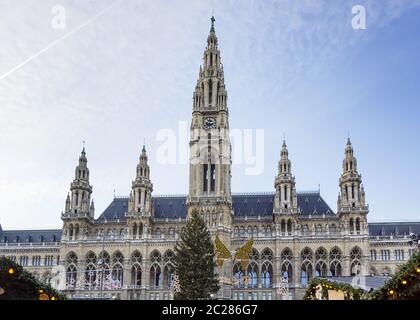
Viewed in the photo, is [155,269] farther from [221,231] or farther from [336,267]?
[336,267]

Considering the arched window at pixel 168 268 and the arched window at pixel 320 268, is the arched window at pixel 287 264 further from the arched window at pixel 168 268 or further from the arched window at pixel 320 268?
the arched window at pixel 168 268

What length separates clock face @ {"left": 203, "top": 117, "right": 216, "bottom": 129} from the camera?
321ft

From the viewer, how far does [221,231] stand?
3585 inches

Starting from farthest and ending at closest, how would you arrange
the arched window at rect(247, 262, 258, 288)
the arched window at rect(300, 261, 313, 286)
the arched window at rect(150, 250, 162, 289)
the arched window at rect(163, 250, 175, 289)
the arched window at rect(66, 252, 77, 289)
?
1. the arched window at rect(66, 252, 77, 289)
2. the arched window at rect(150, 250, 162, 289)
3. the arched window at rect(163, 250, 175, 289)
4. the arched window at rect(247, 262, 258, 288)
5. the arched window at rect(300, 261, 313, 286)

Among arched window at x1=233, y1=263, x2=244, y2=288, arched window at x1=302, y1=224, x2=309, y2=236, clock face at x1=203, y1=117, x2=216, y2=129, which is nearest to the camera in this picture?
arched window at x1=233, y1=263, x2=244, y2=288

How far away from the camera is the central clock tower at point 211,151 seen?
305ft

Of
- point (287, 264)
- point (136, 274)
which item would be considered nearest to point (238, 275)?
point (287, 264)

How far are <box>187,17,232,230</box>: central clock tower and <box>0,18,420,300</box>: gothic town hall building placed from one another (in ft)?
0.50

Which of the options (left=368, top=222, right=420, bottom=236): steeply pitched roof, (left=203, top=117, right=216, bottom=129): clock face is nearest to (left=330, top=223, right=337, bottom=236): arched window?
(left=368, top=222, right=420, bottom=236): steeply pitched roof

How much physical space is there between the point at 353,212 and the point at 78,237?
136 ft

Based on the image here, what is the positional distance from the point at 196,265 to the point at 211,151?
2763 cm

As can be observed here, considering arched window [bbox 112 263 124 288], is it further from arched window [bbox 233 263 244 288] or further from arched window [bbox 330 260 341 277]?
arched window [bbox 330 260 341 277]

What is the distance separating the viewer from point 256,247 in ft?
304
